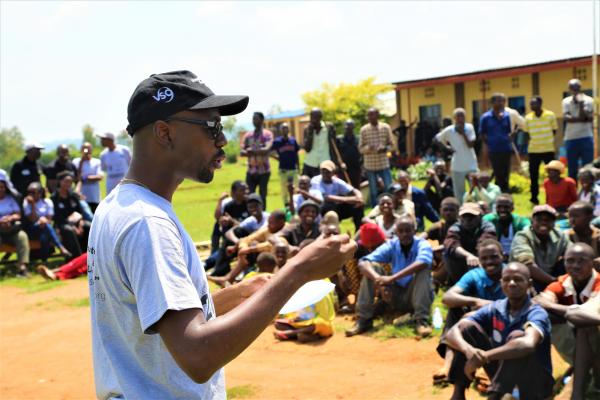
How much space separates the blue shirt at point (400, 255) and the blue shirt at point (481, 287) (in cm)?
137

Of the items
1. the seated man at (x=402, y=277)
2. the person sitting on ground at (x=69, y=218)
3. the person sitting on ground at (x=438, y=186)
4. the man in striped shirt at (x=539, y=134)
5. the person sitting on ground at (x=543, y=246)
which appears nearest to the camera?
the person sitting on ground at (x=543, y=246)

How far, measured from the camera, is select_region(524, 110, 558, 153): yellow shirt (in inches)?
489

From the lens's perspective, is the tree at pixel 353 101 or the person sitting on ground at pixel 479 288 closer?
the person sitting on ground at pixel 479 288

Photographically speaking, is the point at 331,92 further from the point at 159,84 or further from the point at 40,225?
the point at 159,84

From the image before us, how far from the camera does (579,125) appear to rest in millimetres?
12008

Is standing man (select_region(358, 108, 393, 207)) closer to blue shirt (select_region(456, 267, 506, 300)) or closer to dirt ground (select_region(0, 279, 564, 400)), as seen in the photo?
dirt ground (select_region(0, 279, 564, 400))

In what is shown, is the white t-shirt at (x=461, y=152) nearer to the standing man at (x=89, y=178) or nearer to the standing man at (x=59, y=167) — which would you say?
the standing man at (x=89, y=178)

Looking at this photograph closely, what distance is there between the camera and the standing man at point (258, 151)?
1321 centimetres

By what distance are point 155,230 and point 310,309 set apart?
6253mm

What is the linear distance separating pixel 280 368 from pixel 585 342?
281 cm

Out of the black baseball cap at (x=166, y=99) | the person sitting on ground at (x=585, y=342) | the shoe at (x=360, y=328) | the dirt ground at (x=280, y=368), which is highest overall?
the black baseball cap at (x=166, y=99)

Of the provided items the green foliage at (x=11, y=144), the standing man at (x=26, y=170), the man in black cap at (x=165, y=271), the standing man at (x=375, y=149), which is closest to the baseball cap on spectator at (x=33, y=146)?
the standing man at (x=26, y=170)

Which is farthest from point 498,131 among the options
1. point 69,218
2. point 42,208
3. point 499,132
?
point 42,208

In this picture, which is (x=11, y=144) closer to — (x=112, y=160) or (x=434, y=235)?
(x=112, y=160)
